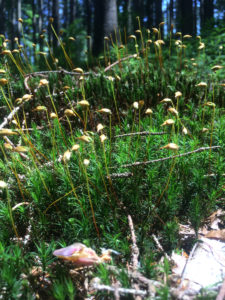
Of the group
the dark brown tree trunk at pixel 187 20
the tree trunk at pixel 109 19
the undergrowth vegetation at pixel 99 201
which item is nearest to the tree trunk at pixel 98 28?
the tree trunk at pixel 109 19

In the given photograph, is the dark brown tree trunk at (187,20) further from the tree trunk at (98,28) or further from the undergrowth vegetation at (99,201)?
the undergrowth vegetation at (99,201)

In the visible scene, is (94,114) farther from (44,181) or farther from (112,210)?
(112,210)

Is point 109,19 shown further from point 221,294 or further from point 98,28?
point 221,294

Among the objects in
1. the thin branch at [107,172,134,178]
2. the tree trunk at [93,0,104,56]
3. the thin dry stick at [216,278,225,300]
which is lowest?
the thin dry stick at [216,278,225,300]

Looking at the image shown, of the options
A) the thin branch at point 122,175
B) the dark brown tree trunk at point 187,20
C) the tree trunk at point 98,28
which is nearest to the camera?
the thin branch at point 122,175

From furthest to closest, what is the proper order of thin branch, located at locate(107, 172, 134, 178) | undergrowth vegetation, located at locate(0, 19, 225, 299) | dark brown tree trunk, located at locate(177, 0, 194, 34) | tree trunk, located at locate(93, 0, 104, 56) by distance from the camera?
1. tree trunk, located at locate(93, 0, 104, 56)
2. dark brown tree trunk, located at locate(177, 0, 194, 34)
3. thin branch, located at locate(107, 172, 134, 178)
4. undergrowth vegetation, located at locate(0, 19, 225, 299)

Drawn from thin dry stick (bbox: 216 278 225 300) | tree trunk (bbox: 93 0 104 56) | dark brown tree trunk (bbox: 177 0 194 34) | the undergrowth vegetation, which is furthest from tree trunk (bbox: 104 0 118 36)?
thin dry stick (bbox: 216 278 225 300)

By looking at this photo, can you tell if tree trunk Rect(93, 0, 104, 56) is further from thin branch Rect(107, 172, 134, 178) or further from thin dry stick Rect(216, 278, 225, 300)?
thin dry stick Rect(216, 278, 225, 300)

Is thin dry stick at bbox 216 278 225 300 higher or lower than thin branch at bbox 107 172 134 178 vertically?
lower

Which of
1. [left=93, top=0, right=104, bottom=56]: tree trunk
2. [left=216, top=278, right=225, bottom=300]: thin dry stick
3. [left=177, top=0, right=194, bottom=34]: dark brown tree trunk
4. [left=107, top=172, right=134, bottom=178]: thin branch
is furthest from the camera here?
[left=93, top=0, right=104, bottom=56]: tree trunk

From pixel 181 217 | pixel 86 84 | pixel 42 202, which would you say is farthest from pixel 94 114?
pixel 181 217

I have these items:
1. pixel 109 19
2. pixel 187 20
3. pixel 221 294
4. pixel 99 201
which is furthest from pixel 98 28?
pixel 221 294
